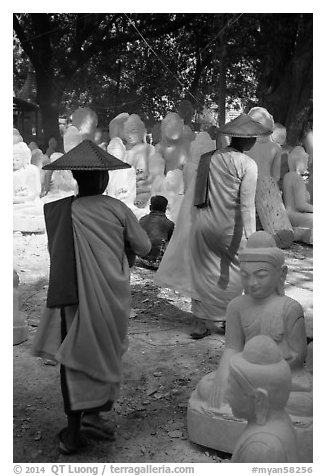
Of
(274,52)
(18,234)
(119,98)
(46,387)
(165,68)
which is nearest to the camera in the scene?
(46,387)

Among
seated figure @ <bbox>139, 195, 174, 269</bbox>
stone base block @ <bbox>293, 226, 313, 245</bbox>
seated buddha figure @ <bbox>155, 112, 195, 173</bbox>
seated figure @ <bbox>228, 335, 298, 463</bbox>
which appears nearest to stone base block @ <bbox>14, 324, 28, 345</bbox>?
seated figure @ <bbox>139, 195, 174, 269</bbox>

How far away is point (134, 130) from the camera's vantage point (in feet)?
32.6

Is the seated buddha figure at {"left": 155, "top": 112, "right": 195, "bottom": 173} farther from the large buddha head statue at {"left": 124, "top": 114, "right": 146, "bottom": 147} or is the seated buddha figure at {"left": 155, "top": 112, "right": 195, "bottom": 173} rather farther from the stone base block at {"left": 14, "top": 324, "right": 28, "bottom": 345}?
the stone base block at {"left": 14, "top": 324, "right": 28, "bottom": 345}

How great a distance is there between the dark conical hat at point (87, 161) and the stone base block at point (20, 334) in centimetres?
194

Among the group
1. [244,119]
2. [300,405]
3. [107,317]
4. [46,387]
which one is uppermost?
[244,119]

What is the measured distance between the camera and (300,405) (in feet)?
9.82

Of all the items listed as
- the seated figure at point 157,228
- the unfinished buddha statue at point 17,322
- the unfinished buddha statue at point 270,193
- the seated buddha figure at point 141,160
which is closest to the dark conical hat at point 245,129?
the unfinished buddha statue at point 17,322

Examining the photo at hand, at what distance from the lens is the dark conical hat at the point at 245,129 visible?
4.26 m

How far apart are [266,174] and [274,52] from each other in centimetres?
189

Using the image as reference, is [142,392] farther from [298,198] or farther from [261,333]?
[298,198]

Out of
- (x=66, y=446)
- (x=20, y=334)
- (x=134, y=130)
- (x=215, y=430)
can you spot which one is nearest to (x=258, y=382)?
(x=215, y=430)

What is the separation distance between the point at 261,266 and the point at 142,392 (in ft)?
4.46

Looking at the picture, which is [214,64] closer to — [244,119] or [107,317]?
[244,119]
